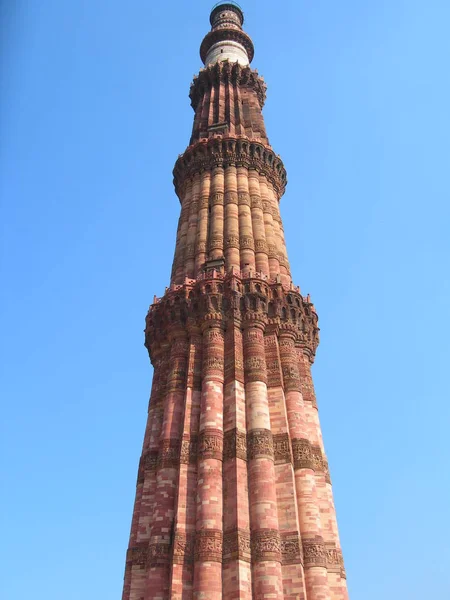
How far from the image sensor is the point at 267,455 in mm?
16641

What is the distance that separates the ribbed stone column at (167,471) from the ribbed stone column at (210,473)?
919 millimetres

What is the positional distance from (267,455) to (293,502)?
139 cm

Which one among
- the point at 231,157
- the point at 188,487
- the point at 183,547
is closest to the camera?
the point at 183,547

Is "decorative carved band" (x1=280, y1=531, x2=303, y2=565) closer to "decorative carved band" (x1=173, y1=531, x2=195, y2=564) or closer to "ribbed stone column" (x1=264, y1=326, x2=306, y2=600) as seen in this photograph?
"ribbed stone column" (x1=264, y1=326, x2=306, y2=600)

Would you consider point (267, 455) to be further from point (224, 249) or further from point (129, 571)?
point (224, 249)

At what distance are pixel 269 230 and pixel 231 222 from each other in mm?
1636

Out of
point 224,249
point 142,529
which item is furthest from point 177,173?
point 142,529

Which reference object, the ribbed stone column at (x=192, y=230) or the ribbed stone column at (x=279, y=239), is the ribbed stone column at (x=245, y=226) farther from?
the ribbed stone column at (x=192, y=230)

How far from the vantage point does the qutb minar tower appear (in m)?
15.0

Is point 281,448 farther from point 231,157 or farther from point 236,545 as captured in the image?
point 231,157

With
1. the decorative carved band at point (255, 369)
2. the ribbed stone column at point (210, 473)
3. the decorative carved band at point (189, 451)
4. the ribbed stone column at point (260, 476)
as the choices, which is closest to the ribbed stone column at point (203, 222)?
the ribbed stone column at point (210, 473)

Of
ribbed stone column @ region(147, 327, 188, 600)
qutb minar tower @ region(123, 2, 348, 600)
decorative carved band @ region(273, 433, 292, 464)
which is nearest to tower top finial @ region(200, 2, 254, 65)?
qutb minar tower @ region(123, 2, 348, 600)

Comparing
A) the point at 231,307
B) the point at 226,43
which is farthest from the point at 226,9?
the point at 231,307

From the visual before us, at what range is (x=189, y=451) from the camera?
17219 millimetres
